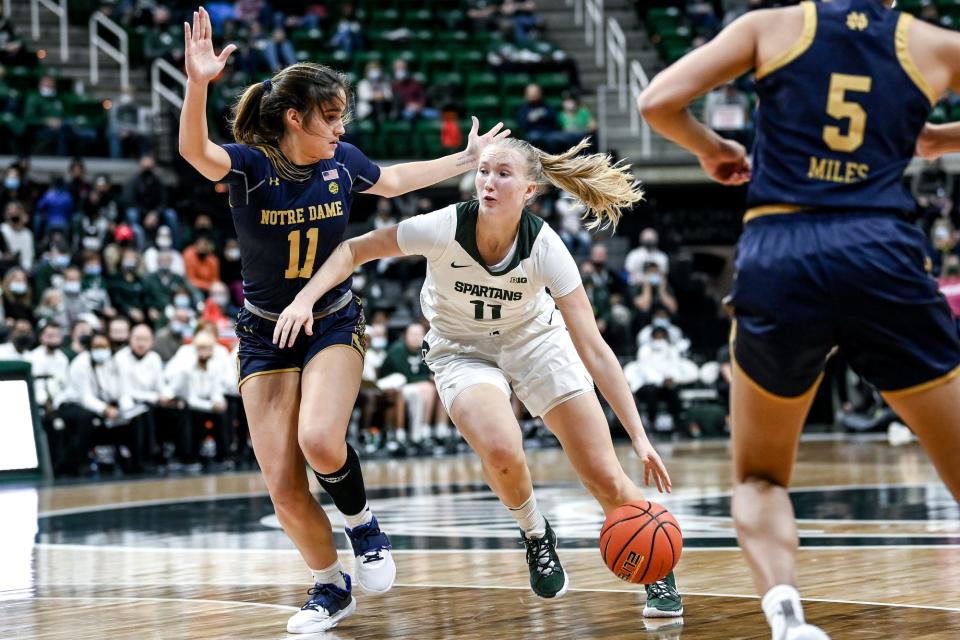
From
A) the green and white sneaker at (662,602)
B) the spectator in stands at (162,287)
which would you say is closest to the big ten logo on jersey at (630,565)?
the green and white sneaker at (662,602)

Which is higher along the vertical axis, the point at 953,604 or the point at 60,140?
the point at 60,140

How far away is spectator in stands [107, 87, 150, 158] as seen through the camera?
18266 mm

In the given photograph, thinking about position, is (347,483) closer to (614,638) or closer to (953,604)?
(614,638)

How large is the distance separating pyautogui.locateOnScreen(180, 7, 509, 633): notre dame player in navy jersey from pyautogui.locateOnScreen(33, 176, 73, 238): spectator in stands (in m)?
11.4

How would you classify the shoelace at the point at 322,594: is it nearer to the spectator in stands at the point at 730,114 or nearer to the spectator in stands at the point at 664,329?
the spectator in stands at the point at 664,329

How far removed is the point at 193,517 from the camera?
925 centimetres

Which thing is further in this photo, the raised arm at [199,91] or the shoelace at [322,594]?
the shoelace at [322,594]

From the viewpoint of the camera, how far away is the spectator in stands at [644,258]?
17.7 metres

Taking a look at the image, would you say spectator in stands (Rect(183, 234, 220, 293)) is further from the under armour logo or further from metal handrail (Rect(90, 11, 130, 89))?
the under armour logo

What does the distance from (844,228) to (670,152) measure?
1746 centimetres

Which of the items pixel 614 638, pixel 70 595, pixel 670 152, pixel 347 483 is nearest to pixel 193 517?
pixel 70 595

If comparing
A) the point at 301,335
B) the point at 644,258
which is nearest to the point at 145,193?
the point at 644,258

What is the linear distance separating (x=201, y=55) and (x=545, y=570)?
2389 millimetres

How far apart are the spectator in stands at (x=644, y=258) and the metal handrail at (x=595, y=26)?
5641 mm
